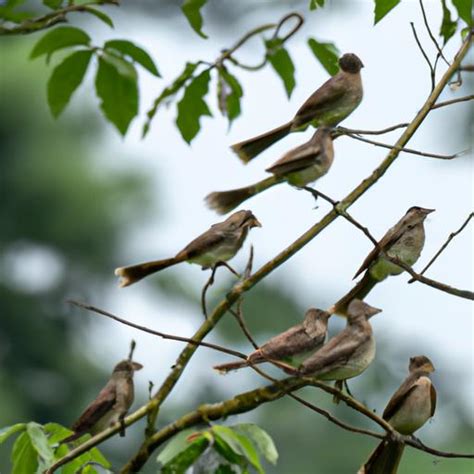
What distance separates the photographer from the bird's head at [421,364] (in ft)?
12.3

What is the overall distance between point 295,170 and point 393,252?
38 cm

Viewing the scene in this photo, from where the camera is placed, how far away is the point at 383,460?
318 cm

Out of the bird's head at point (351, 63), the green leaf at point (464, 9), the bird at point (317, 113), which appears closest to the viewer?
the green leaf at point (464, 9)

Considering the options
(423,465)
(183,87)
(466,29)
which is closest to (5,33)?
(183,87)

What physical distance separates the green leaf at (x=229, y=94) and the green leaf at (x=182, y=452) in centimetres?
104

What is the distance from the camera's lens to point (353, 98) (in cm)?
341

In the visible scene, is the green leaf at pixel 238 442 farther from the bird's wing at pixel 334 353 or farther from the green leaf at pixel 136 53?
the green leaf at pixel 136 53

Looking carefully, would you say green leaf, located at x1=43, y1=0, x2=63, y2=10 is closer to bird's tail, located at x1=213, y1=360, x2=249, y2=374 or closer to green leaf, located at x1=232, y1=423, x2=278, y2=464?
bird's tail, located at x1=213, y1=360, x2=249, y2=374

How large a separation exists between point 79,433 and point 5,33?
4.04 ft

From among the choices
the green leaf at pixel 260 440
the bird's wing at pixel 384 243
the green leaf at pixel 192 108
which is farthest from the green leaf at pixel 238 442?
the green leaf at pixel 192 108

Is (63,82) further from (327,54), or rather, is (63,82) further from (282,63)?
(327,54)

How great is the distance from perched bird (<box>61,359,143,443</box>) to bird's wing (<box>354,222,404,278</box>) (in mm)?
866

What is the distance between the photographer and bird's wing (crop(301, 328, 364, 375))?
284 cm

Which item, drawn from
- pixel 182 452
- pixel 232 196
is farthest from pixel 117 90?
pixel 182 452
